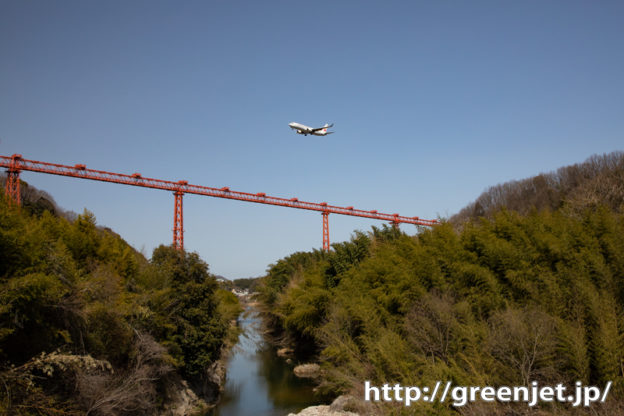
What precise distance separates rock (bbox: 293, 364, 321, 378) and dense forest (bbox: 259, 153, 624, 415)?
491cm

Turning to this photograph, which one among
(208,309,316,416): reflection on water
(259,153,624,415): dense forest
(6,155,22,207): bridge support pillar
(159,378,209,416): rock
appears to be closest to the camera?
(259,153,624,415): dense forest

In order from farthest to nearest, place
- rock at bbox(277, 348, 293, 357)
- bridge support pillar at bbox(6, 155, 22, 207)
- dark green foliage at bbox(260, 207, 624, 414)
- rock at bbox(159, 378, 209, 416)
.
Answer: rock at bbox(277, 348, 293, 357)
bridge support pillar at bbox(6, 155, 22, 207)
rock at bbox(159, 378, 209, 416)
dark green foliage at bbox(260, 207, 624, 414)

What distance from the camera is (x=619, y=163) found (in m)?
33.7

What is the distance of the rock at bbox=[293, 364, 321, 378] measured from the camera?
87.9 feet

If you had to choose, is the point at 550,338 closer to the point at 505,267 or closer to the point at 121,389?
the point at 505,267

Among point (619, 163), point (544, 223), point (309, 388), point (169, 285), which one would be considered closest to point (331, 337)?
point (309, 388)

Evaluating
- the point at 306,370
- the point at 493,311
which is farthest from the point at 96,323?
the point at 306,370

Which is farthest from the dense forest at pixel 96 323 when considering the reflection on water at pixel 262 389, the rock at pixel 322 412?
the rock at pixel 322 412

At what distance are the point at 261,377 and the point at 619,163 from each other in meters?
30.7

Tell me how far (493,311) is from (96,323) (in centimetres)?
1326

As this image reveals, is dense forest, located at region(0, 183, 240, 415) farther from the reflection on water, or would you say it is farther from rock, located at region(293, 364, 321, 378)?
rock, located at region(293, 364, 321, 378)

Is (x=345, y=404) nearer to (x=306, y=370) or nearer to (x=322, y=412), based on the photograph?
(x=322, y=412)

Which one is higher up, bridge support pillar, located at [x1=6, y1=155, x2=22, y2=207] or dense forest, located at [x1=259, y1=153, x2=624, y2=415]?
bridge support pillar, located at [x1=6, y1=155, x2=22, y2=207]

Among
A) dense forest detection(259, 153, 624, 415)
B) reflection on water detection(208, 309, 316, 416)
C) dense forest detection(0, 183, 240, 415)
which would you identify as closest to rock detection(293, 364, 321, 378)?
reflection on water detection(208, 309, 316, 416)
